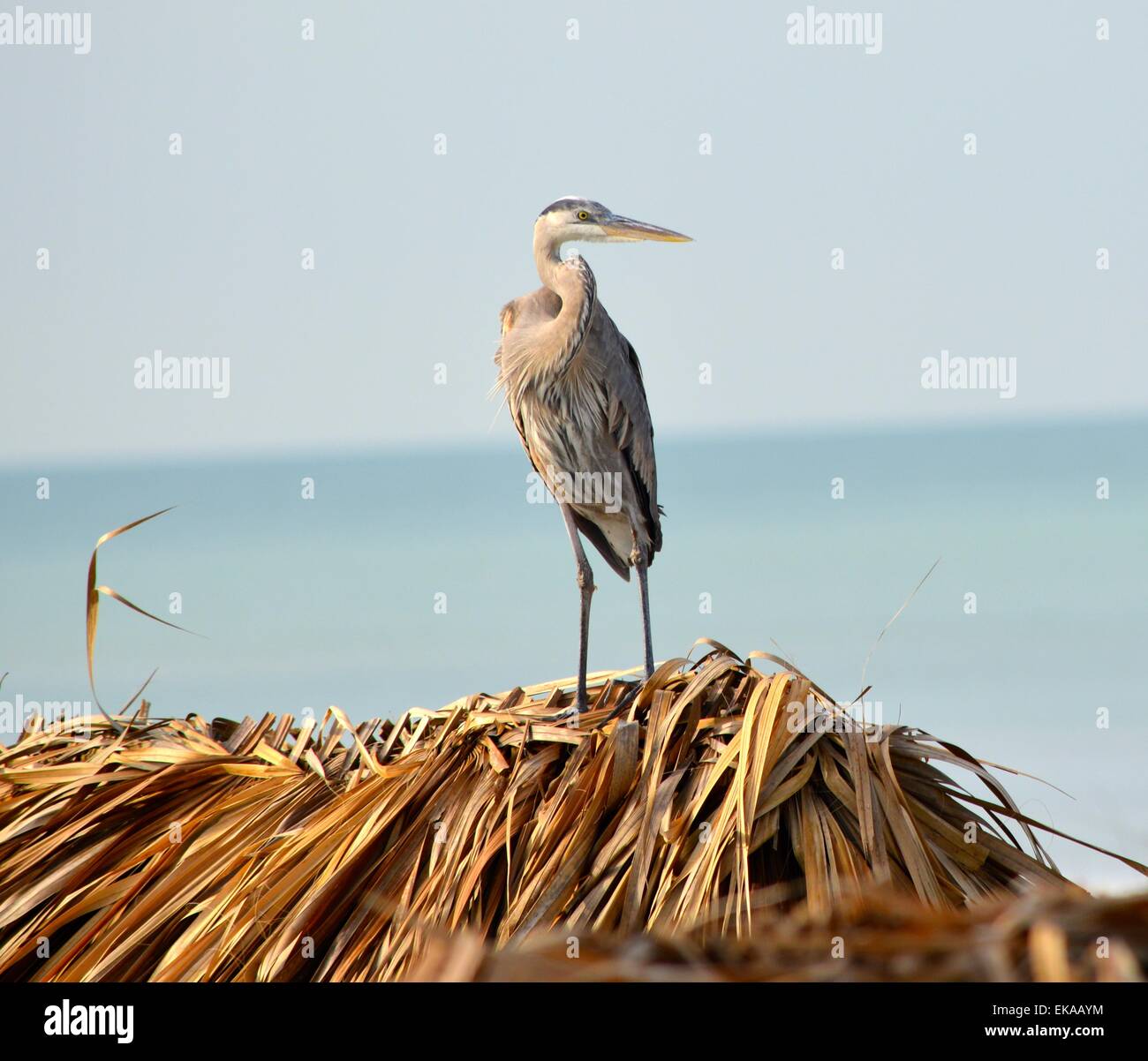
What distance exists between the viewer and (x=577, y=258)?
4.19 metres

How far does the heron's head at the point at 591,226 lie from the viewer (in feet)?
13.7

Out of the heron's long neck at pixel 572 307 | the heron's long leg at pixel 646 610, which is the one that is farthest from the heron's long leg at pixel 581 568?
the heron's long neck at pixel 572 307

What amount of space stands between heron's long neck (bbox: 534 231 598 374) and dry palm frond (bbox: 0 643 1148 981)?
180 centimetres

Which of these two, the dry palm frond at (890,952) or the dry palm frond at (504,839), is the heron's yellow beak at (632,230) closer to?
the dry palm frond at (504,839)

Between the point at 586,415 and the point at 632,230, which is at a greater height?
the point at 632,230

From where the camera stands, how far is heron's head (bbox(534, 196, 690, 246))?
416 centimetres

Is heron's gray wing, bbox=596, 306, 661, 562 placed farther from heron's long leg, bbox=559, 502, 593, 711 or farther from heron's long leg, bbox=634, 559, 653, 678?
heron's long leg, bbox=559, 502, 593, 711

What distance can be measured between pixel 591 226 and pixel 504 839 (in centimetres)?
263

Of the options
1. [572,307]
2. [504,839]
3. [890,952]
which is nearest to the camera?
[890,952]

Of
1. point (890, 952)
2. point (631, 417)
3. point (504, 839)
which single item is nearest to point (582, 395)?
point (631, 417)

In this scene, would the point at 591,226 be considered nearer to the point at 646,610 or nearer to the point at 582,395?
the point at 582,395

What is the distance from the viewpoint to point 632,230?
13.7ft
